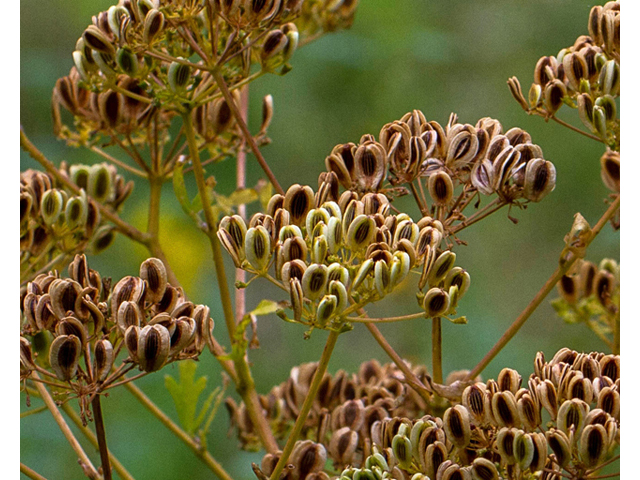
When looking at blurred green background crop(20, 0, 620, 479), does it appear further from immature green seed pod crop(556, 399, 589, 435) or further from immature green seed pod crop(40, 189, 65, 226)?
immature green seed pod crop(556, 399, 589, 435)

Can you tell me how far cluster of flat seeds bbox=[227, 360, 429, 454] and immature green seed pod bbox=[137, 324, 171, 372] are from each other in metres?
0.20

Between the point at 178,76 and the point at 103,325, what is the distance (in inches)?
8.7

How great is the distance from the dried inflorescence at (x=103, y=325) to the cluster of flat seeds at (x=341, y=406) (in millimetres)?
173

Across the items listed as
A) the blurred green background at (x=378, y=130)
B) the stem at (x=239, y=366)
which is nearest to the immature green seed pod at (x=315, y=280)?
the stem at (x=239, y=366)

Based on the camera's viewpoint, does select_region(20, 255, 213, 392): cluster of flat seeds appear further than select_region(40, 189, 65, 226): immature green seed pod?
No

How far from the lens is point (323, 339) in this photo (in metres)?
1.63

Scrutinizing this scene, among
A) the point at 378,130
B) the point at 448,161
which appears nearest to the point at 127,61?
the point at 448,161

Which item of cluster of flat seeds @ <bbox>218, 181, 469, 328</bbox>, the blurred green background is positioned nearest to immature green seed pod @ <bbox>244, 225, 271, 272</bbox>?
cluster of flat seeds @ <bbox>218, 181, 469, 328</bbox>

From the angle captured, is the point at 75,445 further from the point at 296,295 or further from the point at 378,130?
the point at 378,130

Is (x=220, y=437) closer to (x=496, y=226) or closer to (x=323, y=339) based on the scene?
(x=323, y=339)

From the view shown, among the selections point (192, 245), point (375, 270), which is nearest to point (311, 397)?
point (375, 270)

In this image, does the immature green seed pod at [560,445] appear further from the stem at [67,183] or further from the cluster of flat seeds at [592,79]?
the stem at [67,183]

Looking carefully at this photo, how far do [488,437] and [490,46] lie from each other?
1.38 metres

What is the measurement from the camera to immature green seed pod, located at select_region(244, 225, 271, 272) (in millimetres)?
525
